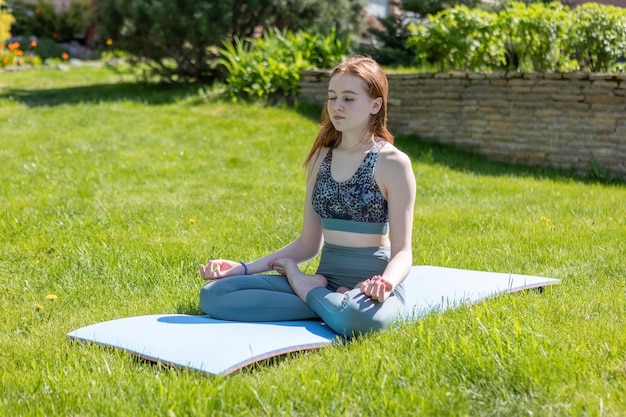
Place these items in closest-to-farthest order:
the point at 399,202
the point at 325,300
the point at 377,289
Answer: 1. the point at 377,289
2. the point at 325,300
3. the point at 399,202

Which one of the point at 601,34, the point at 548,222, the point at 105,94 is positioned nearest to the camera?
the point at 548,222

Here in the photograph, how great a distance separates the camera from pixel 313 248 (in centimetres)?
431

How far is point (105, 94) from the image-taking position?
12.4m

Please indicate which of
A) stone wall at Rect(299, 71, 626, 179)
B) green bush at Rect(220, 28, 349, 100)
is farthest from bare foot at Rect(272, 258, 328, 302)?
green bush at Rect(220, 28, 349, 100)

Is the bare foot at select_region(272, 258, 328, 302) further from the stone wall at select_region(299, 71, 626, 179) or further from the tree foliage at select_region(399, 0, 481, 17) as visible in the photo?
the tree foliage at select_region(399, 0, 481, 17)

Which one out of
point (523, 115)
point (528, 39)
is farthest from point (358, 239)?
point (528, 39)

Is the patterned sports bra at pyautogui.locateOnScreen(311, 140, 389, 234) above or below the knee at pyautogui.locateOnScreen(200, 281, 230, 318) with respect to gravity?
above

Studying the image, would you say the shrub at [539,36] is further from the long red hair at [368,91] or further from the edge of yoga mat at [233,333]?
the long red hair at [368,91]

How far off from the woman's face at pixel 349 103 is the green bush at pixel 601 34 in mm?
5808

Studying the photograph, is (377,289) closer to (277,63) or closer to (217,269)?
(217,269)

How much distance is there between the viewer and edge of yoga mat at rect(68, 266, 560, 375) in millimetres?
3299

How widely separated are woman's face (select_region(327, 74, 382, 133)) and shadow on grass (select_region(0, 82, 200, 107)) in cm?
769

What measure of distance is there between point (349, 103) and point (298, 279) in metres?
0.82

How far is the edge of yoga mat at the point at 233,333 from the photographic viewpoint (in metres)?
3.30
